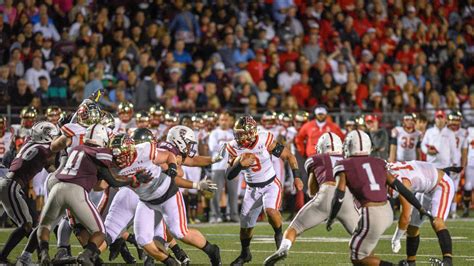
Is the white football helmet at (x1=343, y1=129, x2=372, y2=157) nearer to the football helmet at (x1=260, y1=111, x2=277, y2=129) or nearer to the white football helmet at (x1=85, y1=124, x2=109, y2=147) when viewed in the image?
the white football helmet at (x1=85, y1=124, x2=109, y2=147)

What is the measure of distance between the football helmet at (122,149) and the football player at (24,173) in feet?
3.86

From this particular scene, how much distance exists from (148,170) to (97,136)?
0.51 metres

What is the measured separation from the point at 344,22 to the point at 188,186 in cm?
1163

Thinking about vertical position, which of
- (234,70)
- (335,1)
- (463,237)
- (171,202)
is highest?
(335,1)

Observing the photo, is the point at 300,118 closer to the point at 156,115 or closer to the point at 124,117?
the point at 156,115

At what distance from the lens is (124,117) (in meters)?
14.2

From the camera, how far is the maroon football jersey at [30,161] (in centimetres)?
1038

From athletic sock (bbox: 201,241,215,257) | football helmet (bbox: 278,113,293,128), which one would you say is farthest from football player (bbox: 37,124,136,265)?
football helmet (bbox: 278,113,293,128)

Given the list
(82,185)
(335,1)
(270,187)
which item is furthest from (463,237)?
(335,1)

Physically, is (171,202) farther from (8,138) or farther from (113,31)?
(113,31)

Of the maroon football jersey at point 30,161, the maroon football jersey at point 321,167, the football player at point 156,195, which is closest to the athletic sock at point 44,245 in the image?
the football player at point 156,195

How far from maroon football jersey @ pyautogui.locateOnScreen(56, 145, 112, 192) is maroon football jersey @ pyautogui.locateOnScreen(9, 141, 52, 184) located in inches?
51.9

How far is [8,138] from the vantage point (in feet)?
48.0

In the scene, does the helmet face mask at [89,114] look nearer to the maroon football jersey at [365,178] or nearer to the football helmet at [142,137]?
the football helmet at [142,137]
